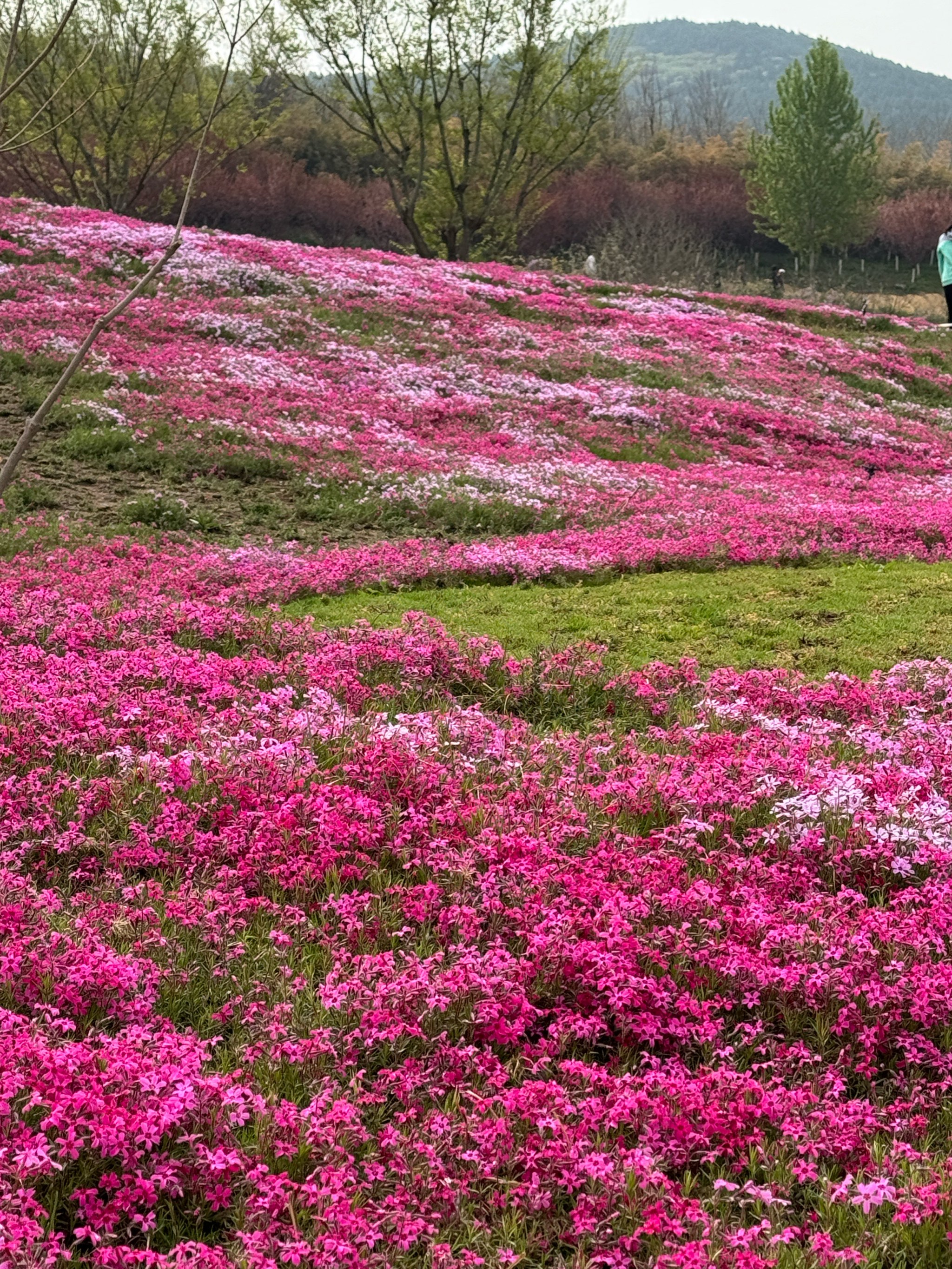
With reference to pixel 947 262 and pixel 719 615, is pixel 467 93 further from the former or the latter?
pixel 719 615

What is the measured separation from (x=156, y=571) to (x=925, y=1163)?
10.6 metres

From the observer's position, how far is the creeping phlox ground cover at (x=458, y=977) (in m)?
3.56

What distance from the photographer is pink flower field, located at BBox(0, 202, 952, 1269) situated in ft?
11.7

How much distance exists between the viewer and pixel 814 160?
73375 millimetres

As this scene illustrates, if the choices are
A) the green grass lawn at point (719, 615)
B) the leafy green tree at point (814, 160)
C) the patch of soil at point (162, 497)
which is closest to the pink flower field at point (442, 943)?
the green grass lawn at point (719, 615)

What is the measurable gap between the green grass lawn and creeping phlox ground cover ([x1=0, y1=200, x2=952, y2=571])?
102cm

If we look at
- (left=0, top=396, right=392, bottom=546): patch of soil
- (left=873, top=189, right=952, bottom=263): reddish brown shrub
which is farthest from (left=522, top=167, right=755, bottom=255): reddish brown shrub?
(left=0, top=396, right=392, bottom=546): patch of soil

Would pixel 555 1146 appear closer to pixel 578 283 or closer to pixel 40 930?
pixel 40 930

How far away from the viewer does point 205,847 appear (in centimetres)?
589

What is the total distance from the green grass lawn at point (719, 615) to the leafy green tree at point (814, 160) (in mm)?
68944

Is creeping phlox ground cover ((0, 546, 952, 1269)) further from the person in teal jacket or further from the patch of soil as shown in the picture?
the person in teal jacket

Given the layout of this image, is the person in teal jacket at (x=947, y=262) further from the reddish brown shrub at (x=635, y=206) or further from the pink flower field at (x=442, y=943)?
the reddish brown shrub at (x=635, y=206)

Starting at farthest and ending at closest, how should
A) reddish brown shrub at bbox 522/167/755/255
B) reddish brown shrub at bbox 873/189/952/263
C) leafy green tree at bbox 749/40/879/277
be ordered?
reddish brown shrub at bbox 873/189/952/263
leafy green tree at bbox 749/40/879/277
reddish brown shrub at bbox 522/167/755/255

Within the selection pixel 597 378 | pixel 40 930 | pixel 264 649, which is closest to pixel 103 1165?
pixel 40 930
